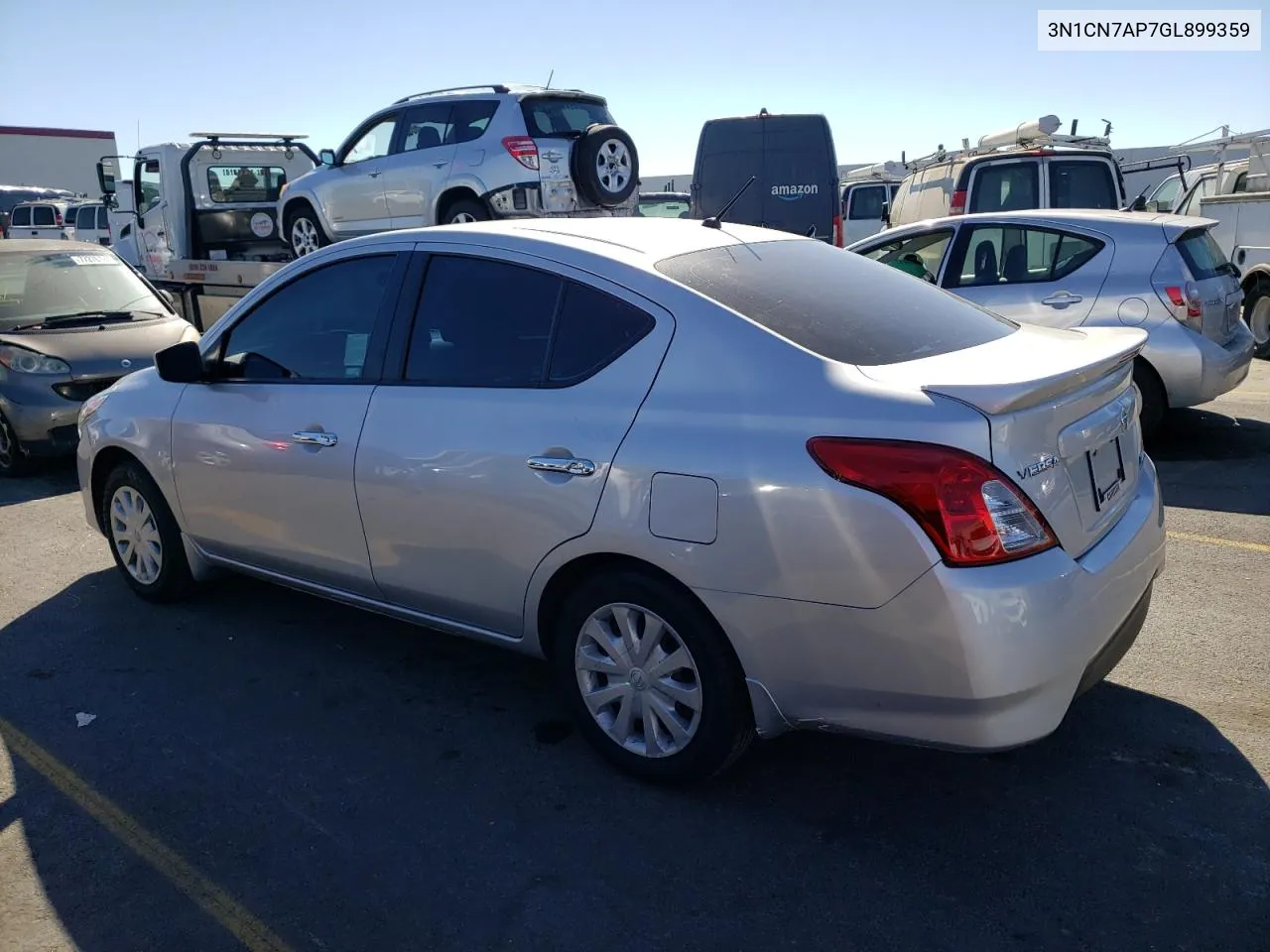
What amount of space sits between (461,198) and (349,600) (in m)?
7.34

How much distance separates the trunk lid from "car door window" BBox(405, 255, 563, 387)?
46.1 inches

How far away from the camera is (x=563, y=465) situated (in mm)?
3318

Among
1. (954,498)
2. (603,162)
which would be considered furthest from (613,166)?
(954,498)

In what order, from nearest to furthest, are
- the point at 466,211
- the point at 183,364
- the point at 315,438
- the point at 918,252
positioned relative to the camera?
the point at 315,438, the point at 183,364, the point at 918,252, the point at 466,211

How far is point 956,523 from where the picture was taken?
8.86 feet

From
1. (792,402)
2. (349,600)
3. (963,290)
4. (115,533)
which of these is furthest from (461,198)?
(792,402)

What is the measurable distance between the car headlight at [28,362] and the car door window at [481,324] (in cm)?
516

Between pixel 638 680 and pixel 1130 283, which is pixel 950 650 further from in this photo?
pixel 1130 283

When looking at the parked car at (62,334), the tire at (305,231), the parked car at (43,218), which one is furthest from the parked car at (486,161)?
the parked car at (43,218)

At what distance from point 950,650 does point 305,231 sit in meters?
11.5

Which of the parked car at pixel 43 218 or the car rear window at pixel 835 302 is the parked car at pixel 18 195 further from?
the car rear window at pixel 835 302

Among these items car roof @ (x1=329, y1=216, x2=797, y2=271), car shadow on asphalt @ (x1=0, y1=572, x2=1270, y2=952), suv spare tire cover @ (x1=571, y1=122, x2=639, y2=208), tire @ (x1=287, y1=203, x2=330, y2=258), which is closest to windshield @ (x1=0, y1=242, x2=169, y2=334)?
tire @ (x1=287, y1=203, x2=330, y2=258)

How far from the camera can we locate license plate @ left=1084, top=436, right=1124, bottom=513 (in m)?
3.09

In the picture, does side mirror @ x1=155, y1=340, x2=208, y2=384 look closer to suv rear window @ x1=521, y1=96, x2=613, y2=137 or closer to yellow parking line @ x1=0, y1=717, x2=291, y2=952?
yellow parking line @ x1=0, y1=717, x2=291, y2=952
